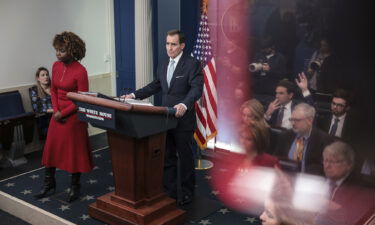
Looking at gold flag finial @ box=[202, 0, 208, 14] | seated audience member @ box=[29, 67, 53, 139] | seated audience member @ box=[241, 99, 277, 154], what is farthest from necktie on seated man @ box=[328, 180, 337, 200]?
seated audience member @ box=[29, 67, 53, 139]

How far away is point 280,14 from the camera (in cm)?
464

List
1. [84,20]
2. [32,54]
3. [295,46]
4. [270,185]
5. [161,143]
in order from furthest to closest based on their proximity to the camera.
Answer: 1. [84,20]
2. [32,54]
3. [270,185]
4. [295,46]
5. [161,143]

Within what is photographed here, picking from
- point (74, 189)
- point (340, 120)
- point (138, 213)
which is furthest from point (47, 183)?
point (340, 120)

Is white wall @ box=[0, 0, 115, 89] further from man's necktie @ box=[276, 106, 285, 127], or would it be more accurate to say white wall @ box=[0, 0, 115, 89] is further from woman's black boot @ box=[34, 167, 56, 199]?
man's necktie @ box=[276, 106, 285, 127]

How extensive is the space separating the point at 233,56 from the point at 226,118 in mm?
725

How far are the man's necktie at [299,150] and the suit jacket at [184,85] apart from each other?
113 cm

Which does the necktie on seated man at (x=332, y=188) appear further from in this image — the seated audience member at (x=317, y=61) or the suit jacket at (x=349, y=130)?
the seated audience member at (x=317, y=61)

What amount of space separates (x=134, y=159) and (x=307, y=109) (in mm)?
1820

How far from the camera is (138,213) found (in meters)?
3.68

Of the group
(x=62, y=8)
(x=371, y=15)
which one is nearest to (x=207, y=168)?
(x=371, y=15)

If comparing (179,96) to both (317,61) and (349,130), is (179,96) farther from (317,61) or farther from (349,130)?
(349,130)

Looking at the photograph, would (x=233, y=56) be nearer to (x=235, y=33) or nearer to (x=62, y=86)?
(x=235, y=33)

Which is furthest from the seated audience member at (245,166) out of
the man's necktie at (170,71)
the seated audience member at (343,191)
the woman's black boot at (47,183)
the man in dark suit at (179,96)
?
the woman's black boot at (47,183)

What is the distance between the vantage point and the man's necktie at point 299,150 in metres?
4.59
